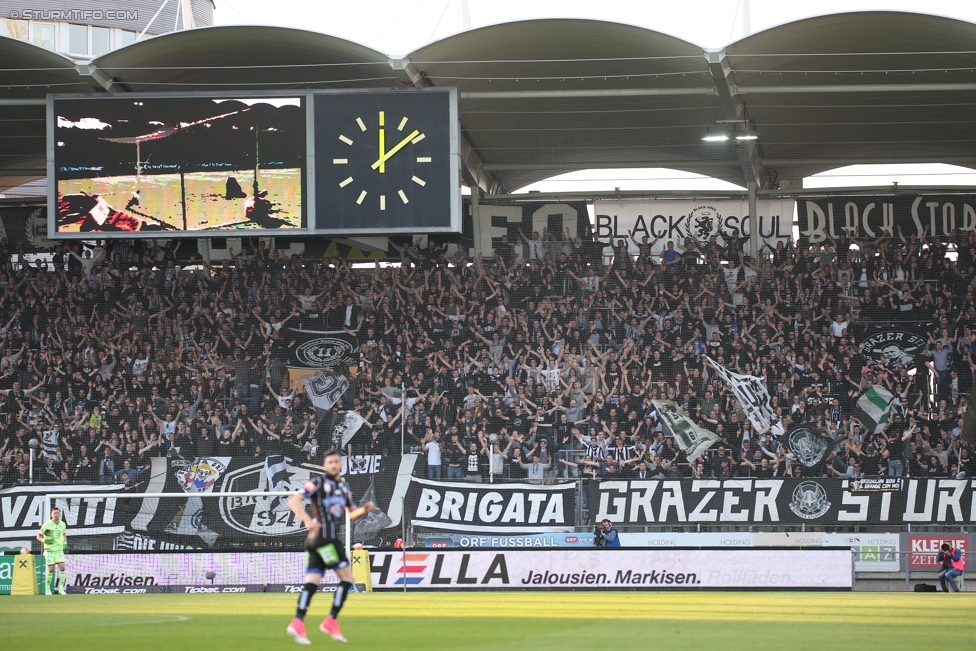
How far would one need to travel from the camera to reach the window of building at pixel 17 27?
169 ft

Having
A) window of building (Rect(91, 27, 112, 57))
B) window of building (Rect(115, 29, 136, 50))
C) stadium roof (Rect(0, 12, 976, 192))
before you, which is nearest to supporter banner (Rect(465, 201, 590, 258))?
stadium roof (Rect(0, 12, 976, 192))

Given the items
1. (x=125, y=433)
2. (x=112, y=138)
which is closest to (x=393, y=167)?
(x=112, y=138)

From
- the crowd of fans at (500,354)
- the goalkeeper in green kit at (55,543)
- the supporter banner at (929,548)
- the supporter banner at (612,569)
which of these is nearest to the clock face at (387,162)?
the crowd of fans at (500,354)

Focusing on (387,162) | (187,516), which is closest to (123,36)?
(387,162)

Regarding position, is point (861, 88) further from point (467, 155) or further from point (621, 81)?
point (467, 155)

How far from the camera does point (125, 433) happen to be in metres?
26.5

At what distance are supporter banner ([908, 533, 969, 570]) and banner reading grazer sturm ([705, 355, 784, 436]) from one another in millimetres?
4341

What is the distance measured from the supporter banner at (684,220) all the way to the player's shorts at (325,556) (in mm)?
22508

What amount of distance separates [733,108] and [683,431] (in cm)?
780

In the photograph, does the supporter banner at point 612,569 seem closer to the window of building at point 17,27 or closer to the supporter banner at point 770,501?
the supporter banner at point 770,501

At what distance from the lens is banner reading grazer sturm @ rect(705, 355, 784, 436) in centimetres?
2631

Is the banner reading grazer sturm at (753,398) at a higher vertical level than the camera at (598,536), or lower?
higher
